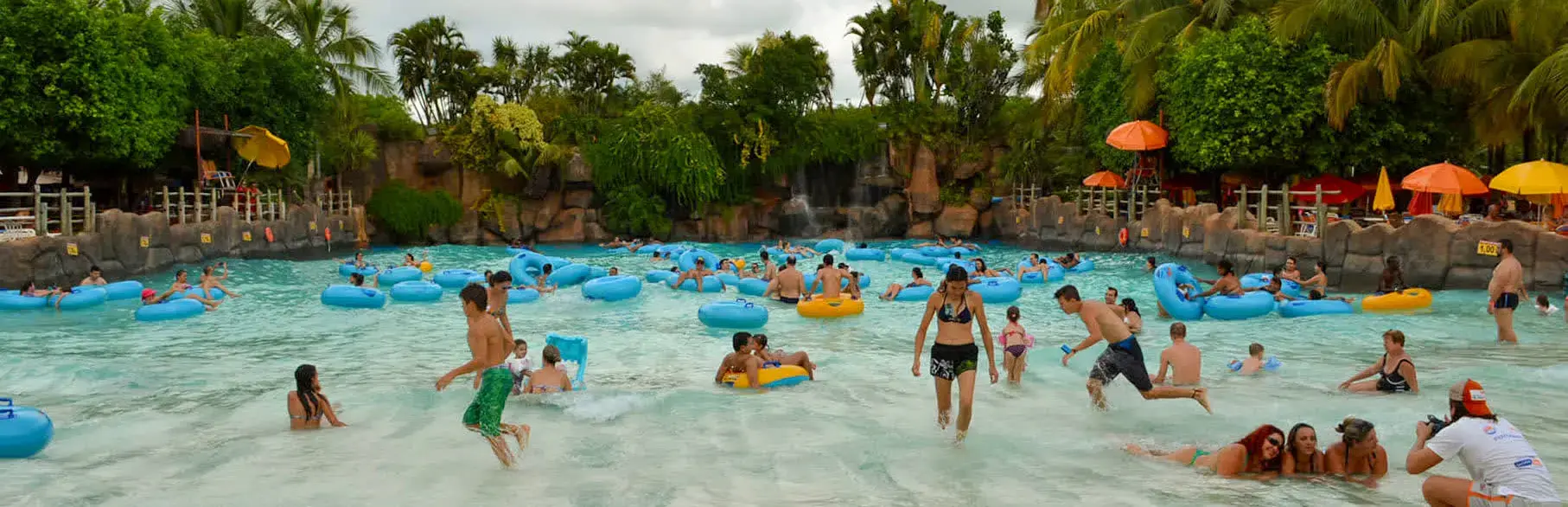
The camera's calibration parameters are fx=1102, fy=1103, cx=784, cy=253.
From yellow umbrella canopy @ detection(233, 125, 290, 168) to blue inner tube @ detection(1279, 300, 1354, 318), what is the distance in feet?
82.4

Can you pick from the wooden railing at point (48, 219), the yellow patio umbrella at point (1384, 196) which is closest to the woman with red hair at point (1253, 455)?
the yellow patio umbrella at point (1384, 196)

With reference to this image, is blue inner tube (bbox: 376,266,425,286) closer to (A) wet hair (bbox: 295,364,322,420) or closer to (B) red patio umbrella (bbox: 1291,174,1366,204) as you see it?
(A) wet hair (bbox: 295,364,322,420)

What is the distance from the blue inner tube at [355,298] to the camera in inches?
709

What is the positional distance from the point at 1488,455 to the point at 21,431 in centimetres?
961

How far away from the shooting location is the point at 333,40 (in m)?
36.4

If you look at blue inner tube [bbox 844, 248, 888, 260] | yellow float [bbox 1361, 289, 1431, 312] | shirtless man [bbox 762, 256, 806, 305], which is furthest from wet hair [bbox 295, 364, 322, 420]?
blue inner tube [bbox 844, 248, 888, 260]

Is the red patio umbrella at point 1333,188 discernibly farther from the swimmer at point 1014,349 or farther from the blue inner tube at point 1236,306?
the swimmer at point 1014,349

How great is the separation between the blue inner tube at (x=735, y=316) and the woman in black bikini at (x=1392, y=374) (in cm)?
743

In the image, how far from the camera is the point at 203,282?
62.2 ft

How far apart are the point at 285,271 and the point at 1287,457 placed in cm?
2312

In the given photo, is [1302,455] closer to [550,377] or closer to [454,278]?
[550,377]

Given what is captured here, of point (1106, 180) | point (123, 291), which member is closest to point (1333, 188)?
point (1106, 180)

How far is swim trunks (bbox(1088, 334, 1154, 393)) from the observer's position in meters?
8.81

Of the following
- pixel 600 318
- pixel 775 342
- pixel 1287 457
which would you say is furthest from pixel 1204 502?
pixel 600 318
